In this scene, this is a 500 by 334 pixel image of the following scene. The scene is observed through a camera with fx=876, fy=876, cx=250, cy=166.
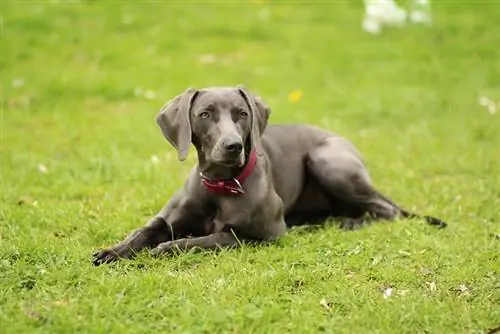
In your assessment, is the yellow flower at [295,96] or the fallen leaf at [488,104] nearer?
the fallen leaf at [488,104]

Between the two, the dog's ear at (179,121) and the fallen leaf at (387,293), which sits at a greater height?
the dog's ear at (179,121)

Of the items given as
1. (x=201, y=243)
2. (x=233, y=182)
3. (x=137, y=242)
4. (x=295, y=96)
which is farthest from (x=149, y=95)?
(x=201, y=243)

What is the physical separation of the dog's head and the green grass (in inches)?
25.8

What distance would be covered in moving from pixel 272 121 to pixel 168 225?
3.63 meters

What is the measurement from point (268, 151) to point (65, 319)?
242 centimetres

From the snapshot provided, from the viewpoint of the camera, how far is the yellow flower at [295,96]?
394 inches

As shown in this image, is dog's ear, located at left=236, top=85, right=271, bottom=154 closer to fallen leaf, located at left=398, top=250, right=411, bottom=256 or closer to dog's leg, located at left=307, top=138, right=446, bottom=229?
dog's leg, located at left=307, top=138, right=446, bottom=229

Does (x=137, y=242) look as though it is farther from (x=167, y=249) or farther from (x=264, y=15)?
(x=264, y=15)

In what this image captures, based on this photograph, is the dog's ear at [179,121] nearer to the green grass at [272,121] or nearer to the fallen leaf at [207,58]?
the green grass at [272,121]

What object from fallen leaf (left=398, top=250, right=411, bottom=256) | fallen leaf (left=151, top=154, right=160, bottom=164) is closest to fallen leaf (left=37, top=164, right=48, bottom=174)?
fallen leaf (left=151, top=154, right=160, bottom=164)

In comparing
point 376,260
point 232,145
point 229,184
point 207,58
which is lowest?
point 376,260

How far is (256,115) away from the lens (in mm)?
5617

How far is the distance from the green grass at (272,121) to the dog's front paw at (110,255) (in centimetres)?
8

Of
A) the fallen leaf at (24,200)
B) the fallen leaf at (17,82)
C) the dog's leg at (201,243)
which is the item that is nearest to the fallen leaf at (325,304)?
the dog's leg at (201,243)
